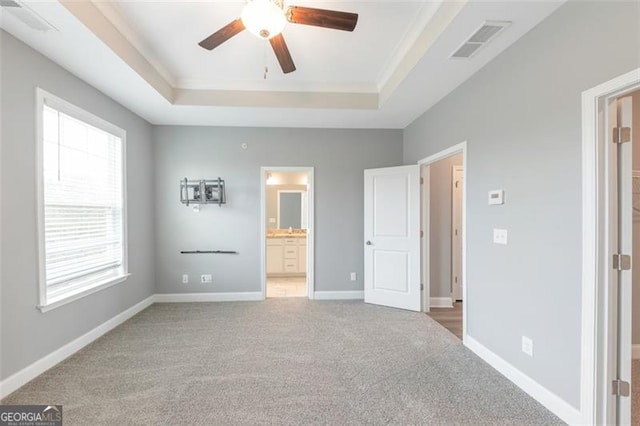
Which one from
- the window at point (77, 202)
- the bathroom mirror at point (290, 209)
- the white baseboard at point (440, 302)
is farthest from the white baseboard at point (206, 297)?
the white baseboard at point (440, 302)

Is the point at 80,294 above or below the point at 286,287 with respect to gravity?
above

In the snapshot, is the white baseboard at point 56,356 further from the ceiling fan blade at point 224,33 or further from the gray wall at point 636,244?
the gray wall at point 636,244

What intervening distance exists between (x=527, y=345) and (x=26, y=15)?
13.7 ft

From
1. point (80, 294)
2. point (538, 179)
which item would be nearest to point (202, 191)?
point (80, 294)

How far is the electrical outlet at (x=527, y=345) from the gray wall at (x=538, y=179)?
0.04 m

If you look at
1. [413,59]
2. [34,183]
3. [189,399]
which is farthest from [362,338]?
[34,183]

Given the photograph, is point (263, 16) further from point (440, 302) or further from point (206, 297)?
point (440, 302)

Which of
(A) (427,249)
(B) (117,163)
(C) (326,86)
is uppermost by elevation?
(C) (326,86)

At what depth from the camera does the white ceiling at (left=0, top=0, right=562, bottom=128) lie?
2.12 m

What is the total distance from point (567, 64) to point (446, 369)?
241 cm

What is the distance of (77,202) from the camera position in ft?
9.46

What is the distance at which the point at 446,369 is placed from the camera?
2.51 m

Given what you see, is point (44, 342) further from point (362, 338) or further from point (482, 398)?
point (482, 398)

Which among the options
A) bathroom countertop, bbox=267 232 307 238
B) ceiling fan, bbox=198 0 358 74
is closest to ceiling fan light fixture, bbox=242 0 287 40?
ceiling fan, bbox=198 0 358 74
